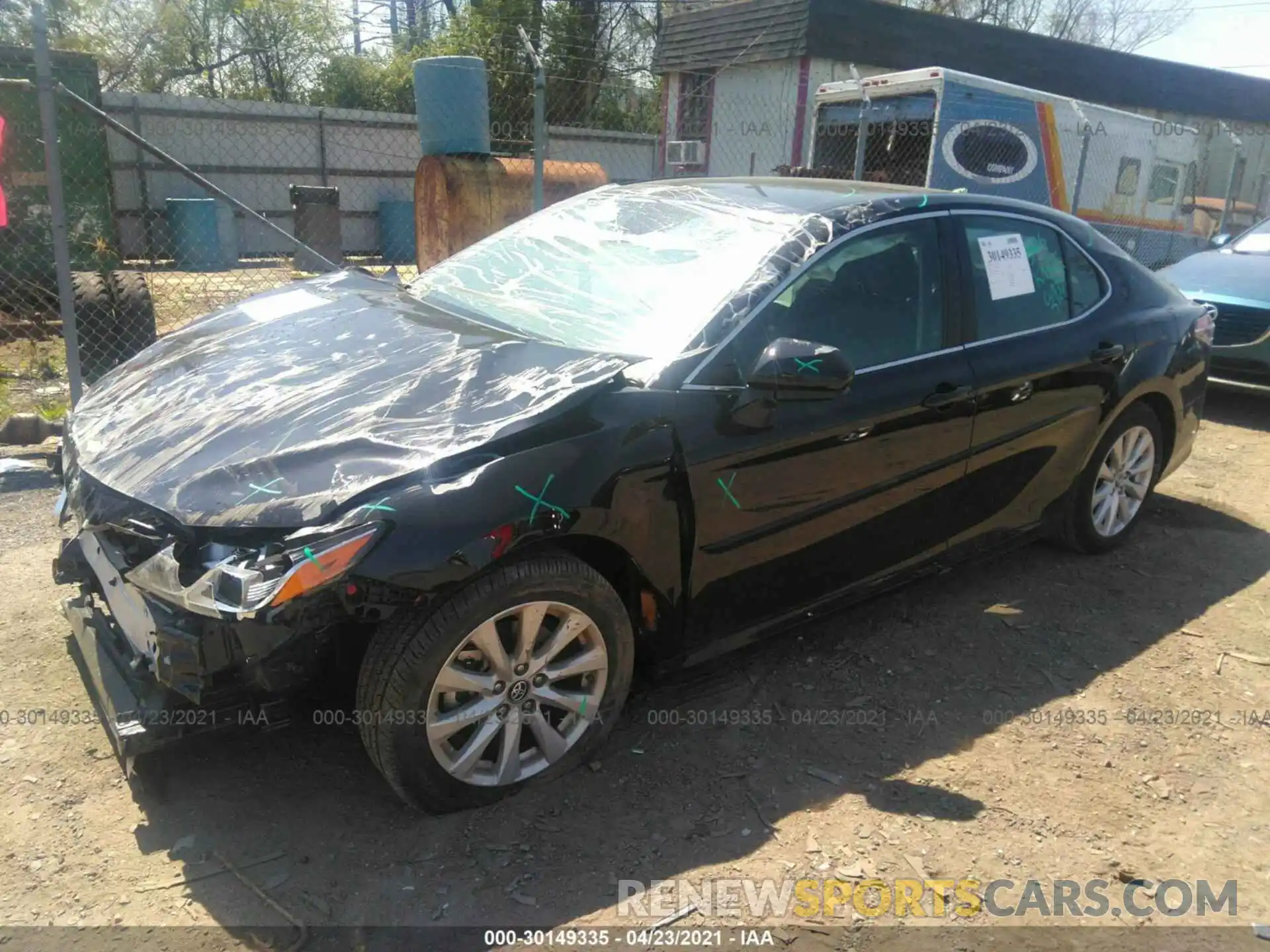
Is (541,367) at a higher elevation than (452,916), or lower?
higher

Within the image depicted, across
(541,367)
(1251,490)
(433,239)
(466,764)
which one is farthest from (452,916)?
(433,239)

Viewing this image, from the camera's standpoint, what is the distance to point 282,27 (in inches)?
985

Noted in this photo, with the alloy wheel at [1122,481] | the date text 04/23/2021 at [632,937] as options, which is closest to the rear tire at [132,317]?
the date text 04/23/2021 at [632,937]

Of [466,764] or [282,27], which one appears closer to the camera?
[466,764]

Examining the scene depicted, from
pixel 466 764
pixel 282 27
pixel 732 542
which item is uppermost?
pixel 282 27

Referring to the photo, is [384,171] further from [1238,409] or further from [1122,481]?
[1122,481]

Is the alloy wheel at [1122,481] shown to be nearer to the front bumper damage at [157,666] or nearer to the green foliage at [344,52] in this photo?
the front bumper damage at [157,666]

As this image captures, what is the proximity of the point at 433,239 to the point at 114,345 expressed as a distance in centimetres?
321

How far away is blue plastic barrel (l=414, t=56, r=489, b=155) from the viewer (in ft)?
27.5

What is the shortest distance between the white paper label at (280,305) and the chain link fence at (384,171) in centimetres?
52

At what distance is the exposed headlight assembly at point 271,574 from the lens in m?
2.17

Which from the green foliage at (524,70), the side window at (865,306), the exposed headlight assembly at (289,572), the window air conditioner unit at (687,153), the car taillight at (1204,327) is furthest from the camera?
the green foliage at (524,70)

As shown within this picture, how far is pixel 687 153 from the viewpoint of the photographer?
16.4 m

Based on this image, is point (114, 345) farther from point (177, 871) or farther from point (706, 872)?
point (706, 872)
